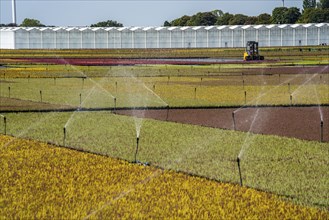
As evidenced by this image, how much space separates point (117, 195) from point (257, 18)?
442ft

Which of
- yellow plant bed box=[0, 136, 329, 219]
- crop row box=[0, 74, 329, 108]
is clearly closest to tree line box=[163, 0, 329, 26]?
crop row box=[0, 74, 329, 108]

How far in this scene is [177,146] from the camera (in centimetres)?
1403

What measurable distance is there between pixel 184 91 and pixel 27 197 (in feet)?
70.2

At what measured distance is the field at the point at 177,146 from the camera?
885 cm

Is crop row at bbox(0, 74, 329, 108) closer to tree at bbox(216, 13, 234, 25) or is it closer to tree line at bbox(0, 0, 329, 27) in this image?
tree line at bbox(0, 0, 329, 27)

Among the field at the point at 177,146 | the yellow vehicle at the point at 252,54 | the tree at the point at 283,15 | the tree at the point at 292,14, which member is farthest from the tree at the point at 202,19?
the field at the point at 177,146

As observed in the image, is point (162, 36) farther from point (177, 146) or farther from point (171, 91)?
point (177, 146)

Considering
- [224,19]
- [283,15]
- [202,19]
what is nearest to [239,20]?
[224,19]

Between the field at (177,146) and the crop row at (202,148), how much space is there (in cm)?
2

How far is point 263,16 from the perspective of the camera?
138 meters

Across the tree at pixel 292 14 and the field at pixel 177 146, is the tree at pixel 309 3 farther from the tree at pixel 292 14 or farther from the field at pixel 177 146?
the field at pixel 177 146

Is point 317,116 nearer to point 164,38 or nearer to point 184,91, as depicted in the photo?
point 184,91

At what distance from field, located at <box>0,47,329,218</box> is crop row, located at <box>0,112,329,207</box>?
2cm

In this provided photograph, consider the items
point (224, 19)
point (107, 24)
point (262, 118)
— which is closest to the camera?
point (262, 118)
